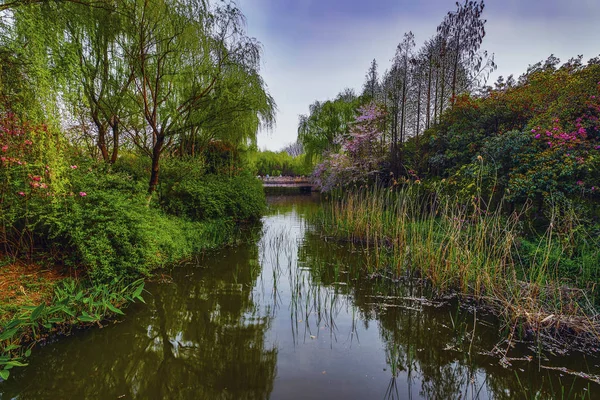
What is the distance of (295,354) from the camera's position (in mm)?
2949

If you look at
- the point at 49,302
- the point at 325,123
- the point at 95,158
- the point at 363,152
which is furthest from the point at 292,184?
the point at 49,302

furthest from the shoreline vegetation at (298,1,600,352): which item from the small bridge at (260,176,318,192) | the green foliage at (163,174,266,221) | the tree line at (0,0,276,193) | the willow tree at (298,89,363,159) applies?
the small bridge at (260,176,318,192)

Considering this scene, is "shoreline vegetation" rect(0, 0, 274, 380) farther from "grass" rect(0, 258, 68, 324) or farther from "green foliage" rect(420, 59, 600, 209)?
"green foliage" rect(420, 59, 600, 209)

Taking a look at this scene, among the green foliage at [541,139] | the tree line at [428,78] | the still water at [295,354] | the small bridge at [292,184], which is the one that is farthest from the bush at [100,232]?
the small bridge at [292,184]

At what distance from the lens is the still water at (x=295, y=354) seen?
7.93 ft

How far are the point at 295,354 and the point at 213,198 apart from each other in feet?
17.8

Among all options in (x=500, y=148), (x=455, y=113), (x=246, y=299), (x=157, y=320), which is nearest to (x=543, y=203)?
(x=500, y=148)

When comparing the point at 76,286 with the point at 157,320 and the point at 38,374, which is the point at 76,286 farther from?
the point at 38,374

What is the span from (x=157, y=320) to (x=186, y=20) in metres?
5.12

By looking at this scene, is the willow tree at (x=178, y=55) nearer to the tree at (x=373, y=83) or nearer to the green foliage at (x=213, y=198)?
the green foliage at (x=213, y=198)

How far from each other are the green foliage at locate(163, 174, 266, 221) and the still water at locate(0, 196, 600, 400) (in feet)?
9.82

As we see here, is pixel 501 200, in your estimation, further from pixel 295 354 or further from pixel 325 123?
pixel 325 123

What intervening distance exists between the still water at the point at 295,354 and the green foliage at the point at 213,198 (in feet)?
9.82

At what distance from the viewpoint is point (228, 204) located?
8.56 meters
